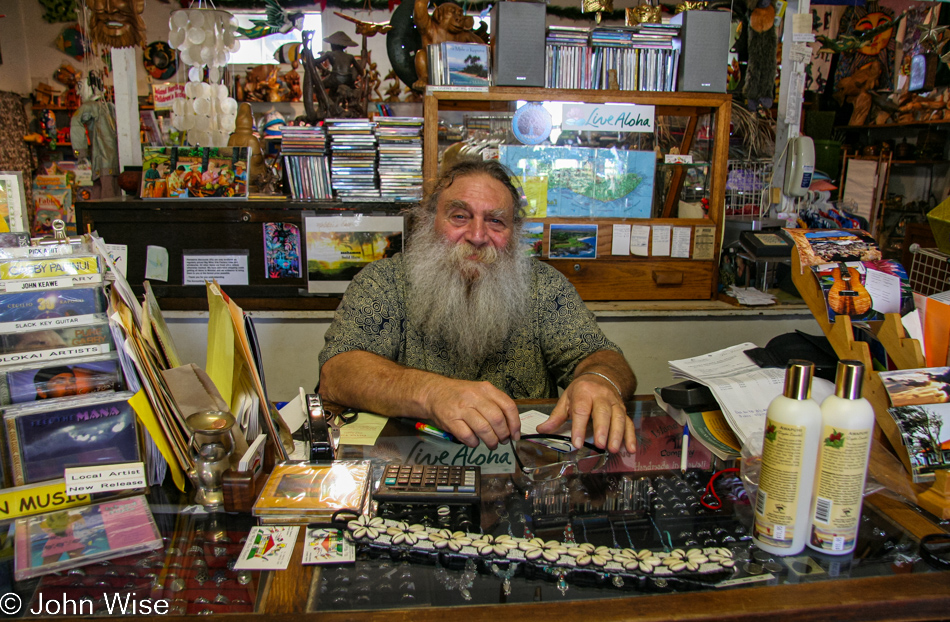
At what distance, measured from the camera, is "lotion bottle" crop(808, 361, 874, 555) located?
29.6 inches

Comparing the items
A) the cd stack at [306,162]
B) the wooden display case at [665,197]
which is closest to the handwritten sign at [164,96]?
the cd stack at [306,162]

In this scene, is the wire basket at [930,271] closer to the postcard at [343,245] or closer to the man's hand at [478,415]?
the man's hand at [478,415]

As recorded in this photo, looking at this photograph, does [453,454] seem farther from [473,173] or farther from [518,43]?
[518,43]

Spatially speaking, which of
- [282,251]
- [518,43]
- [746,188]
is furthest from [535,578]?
[746,188]

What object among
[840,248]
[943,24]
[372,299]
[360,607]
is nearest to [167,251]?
[372,299]

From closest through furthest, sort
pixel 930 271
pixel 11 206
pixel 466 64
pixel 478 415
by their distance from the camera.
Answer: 1. pixel 11 206
2. pixel 478 415
3. pixel 930 271
4. pixel 466 64

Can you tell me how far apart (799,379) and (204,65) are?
300cm

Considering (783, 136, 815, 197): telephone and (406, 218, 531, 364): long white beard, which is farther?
(783, 136, 815, 197): telephone

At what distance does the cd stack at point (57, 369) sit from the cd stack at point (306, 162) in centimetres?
185

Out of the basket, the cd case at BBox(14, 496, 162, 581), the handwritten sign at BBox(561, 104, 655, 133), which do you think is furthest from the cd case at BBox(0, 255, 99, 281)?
the handwritten sign at BBox(561, 104, 655, 133)

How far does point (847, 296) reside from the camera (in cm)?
112

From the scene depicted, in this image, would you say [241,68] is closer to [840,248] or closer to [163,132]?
[163,132]

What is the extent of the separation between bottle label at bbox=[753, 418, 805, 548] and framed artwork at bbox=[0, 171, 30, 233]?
1.28m

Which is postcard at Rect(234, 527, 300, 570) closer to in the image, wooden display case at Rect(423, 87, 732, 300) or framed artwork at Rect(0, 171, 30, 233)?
framed artwork at Rect(0, 171, 30, 233)
